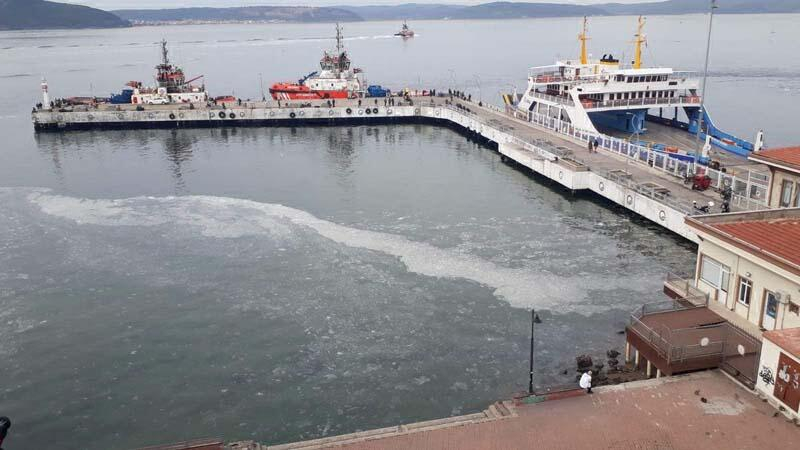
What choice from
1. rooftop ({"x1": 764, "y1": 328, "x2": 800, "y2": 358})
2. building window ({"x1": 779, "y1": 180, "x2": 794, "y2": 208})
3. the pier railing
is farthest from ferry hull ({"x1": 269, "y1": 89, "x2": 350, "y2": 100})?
rooftop ({"x1": 764, "y1": 328, "x2": 800, "y2": 358})

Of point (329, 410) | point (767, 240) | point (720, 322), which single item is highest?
point (767, 240)

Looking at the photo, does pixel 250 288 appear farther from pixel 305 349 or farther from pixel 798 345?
pixel 798 345

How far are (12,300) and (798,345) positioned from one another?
99.7 ft

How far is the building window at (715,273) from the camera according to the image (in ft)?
71.2

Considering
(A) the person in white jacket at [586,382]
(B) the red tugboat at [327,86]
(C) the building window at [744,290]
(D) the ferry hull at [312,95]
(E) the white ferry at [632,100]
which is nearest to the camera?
(A) the person in white jacket at [586,382]

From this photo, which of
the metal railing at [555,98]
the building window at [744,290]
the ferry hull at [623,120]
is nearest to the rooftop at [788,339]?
the building window at [744,290]

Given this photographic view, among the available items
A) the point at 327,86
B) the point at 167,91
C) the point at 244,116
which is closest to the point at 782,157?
the point at 244,116

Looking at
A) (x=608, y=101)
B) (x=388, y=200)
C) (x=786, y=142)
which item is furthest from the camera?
(x=786, y=142)

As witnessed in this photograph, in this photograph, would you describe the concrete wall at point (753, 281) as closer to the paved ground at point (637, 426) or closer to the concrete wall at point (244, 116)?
the paved ground at point (637, 426)

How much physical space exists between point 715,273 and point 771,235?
208cm

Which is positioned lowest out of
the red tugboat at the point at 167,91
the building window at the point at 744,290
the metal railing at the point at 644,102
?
the building window at the point at 744,290

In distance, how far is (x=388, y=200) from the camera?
150 ft

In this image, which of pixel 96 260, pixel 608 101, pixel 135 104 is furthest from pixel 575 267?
pixel 135 104

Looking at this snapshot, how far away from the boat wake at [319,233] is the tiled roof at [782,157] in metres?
7.16
